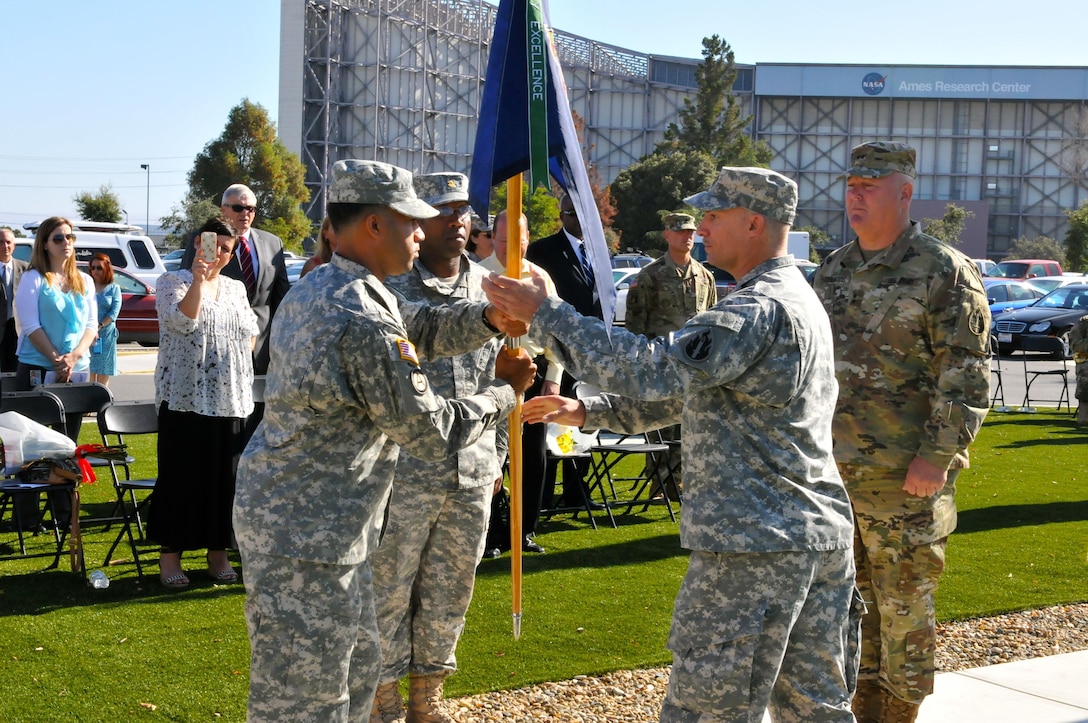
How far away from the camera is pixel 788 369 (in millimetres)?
3527

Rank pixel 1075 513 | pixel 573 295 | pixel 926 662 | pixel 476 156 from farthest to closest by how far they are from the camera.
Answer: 1. pixel 1075 513
2. pixel 573 295
3. pixel 926 662
4. pixel 476 156

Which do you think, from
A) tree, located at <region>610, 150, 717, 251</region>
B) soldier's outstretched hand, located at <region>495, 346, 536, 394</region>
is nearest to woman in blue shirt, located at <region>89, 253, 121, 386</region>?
soldier's outstretched hand, located at <region>495, 346, 536, 394</region>

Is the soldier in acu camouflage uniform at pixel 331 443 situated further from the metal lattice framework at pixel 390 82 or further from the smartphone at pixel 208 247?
the metal lattice framework at pixel 390 82

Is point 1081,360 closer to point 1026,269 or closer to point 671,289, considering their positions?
point 671,289

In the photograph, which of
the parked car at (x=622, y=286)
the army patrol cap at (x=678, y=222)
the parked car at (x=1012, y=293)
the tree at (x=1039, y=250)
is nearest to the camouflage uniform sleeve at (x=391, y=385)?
the army patrol cap at (x=678, y=222)

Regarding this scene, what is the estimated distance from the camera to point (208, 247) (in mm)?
6750

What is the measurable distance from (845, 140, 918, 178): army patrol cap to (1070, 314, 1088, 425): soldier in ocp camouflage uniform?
1089 cm

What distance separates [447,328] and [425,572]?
1.22m

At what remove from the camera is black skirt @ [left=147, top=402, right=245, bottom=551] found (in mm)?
6996

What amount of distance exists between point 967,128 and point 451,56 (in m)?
35.6

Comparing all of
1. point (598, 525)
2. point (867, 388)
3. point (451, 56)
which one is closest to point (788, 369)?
point (867, 388)

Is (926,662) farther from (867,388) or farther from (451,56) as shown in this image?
(451,56)

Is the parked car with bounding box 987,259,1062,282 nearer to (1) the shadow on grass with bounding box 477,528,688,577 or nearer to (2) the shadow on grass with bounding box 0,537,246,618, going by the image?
(1) the shadow on grass with bounding box 477,528,688,577

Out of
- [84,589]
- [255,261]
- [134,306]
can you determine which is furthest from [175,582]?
[134,306]
